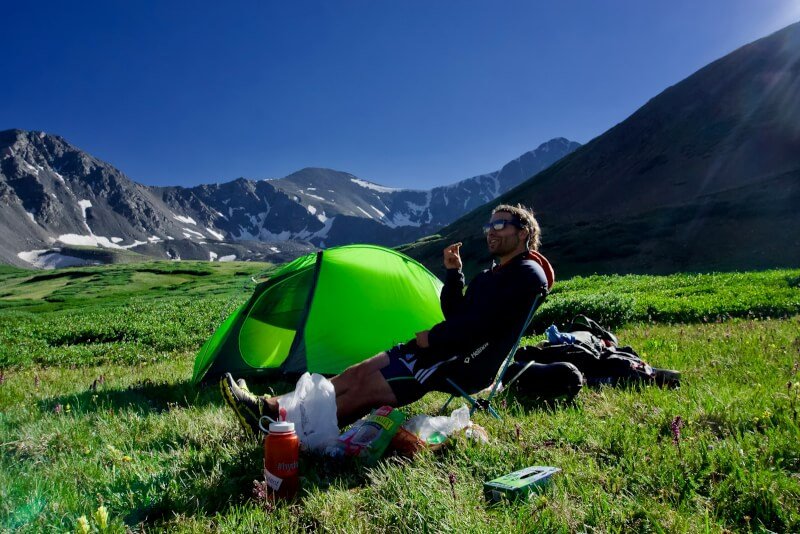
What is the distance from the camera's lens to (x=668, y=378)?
5938 mm

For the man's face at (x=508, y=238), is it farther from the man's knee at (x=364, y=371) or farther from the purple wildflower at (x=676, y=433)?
the purple wildflower at (x=676, y=433)

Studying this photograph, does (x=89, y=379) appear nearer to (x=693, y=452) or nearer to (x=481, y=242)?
(x=693, y=452)

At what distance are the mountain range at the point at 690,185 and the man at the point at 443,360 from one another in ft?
125

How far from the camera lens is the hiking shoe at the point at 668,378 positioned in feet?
19.3

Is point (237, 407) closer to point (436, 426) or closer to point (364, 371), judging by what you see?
point (364, 371)

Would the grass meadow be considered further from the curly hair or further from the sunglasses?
the sunglasses

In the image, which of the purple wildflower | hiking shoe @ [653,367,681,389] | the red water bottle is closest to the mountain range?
hiking shoe @ [653,367,681,389]

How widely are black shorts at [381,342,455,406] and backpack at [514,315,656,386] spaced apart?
7.93 ft

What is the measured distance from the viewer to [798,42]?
110 m

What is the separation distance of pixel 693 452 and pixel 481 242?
265 feet

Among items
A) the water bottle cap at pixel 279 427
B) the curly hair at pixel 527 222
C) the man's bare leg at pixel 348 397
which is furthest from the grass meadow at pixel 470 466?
the curly hair at pixel 527 222

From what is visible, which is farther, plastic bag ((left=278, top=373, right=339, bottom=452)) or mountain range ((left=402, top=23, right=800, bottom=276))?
mountain range ((left=402, top=23, right=800, bottom=276))

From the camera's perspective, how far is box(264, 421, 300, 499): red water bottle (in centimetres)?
358

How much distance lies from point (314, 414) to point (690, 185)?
347 feet
